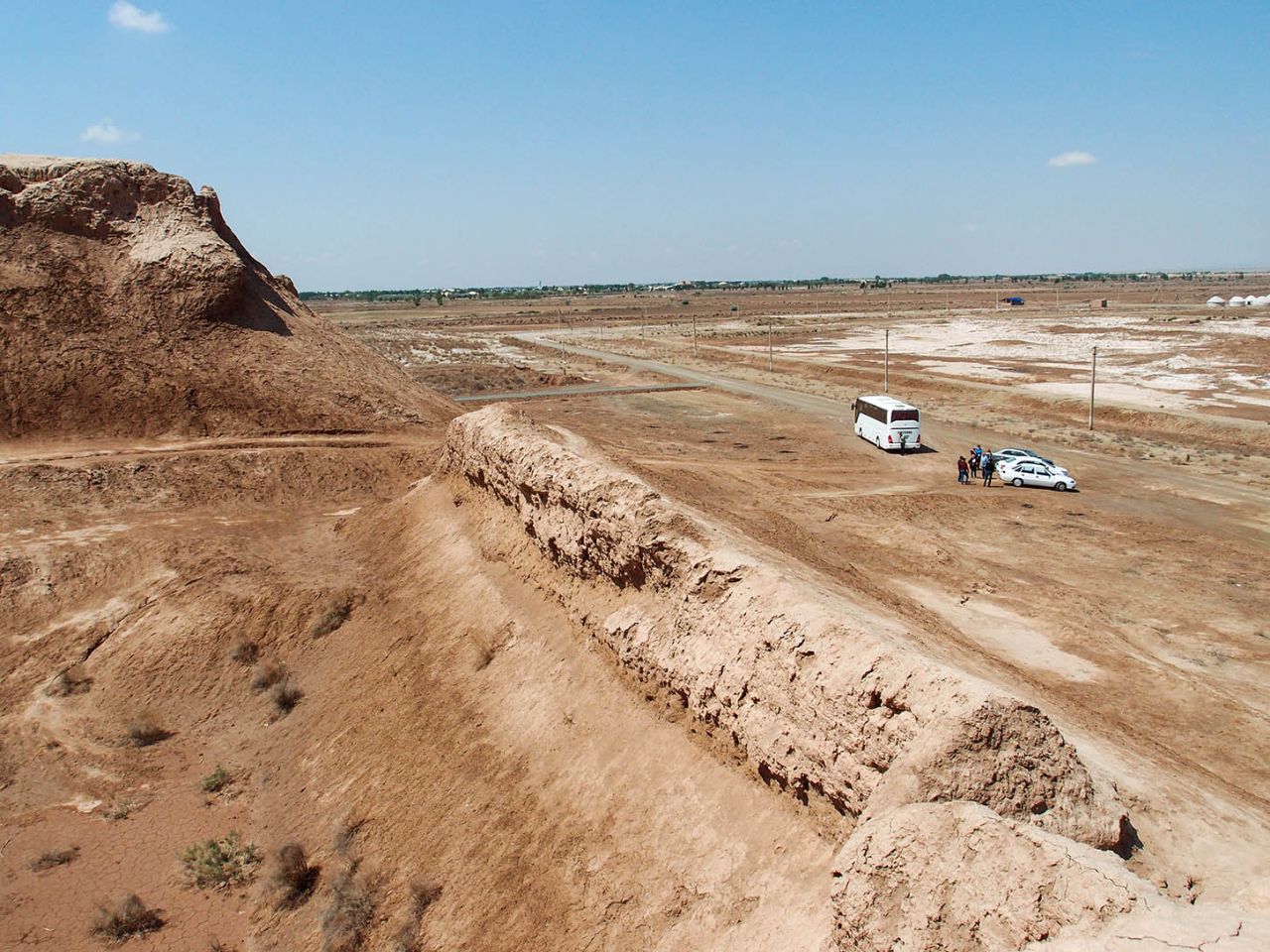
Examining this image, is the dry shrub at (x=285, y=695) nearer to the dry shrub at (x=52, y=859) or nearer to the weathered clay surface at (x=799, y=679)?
the dry shrub at (x=52, y=859)

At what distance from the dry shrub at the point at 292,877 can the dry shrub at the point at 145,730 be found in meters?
4.93

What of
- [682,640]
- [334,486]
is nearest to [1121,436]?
[334,486]

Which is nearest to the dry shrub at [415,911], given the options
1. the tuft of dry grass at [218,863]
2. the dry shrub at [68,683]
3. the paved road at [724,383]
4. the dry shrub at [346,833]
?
the dry shrub at [346,833]

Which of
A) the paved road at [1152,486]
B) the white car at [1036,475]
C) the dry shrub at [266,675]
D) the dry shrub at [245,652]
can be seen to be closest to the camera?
the dry shrub at [266,675]

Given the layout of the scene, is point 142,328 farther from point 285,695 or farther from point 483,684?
point 483,684

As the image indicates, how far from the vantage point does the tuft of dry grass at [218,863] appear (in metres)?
11.3

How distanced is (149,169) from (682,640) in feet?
101

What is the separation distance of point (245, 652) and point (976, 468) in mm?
26538

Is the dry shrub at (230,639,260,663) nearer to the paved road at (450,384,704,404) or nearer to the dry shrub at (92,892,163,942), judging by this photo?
the dry shrub at (92,892,163,942)

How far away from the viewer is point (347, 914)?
9.84m

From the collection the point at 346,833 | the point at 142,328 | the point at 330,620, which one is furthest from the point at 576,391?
the point at 346,833

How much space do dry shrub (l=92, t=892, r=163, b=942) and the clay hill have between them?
19498 mm

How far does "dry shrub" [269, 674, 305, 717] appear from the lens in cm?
1517

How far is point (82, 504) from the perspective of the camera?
21828 mm
